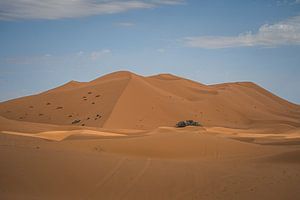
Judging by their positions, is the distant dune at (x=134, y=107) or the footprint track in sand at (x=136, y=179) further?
the distant dune at (x=134, y=107)

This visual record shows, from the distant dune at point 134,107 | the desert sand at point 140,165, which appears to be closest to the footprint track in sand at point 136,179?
the desert sand at point 140,165

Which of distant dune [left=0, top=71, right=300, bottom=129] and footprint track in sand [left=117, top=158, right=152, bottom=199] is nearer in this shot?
footprint track in sand [left=117, top=158, right=152, bottom=199]

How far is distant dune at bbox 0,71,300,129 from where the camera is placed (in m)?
34.7

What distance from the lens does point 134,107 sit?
36.0 meters

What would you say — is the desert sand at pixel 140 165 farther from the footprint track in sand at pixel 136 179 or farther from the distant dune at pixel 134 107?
the distant dune at pixel 134 107

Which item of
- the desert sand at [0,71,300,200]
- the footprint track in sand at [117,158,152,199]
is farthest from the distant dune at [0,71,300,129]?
the footprint track in sand at [117,158,152,199]

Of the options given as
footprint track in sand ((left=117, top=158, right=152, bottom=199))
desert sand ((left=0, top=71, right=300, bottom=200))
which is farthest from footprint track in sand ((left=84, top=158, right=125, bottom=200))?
footprint track in sand ((left=117, top=158, right=152, bottom=199))

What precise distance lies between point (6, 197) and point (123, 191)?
8.01ft

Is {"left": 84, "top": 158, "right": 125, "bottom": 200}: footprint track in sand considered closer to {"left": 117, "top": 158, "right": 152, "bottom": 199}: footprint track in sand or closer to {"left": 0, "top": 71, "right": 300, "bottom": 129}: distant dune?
{"left": 117, "top": 158, "right": 152, "bottom": 199}: footprint track in sand

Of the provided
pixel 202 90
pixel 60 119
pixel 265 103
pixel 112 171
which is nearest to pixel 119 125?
pixel 60 119

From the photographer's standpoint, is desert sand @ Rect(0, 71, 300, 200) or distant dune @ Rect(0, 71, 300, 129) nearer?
desert sand @ Rect(0, 71, 300, 200)

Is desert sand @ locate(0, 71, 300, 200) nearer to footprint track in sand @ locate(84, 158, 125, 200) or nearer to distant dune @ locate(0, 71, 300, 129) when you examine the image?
footprint track in sand @ locate(84, 158, 125, 200)

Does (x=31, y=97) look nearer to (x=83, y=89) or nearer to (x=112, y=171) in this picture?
(x=83, y=89)

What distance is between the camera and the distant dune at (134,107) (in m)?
34.7
